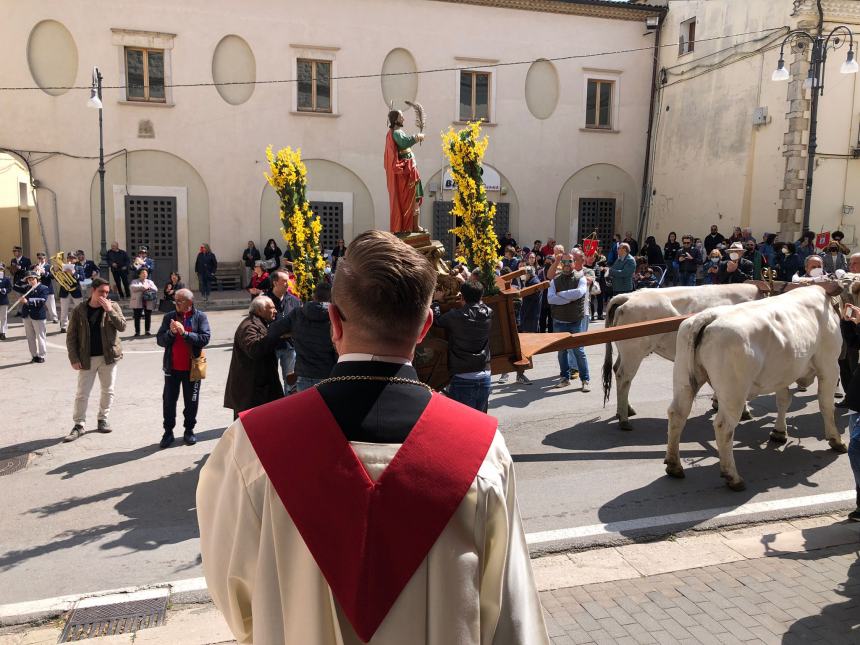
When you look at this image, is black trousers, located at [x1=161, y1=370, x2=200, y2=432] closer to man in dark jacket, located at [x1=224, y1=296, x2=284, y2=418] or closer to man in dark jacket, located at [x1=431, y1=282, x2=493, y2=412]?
man in dark jacket, located at [x1=224, y1=296, x2=284, y2=418]

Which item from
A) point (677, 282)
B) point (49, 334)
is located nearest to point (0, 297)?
point (49, 334)

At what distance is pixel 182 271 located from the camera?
21609mm

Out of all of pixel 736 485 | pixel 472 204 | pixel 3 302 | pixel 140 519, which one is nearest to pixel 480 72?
pixel 3 302

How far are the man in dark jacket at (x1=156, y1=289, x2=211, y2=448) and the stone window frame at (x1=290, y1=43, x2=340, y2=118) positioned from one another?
15.2 meters

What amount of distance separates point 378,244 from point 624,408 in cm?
689

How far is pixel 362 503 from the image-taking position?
172 centimetres

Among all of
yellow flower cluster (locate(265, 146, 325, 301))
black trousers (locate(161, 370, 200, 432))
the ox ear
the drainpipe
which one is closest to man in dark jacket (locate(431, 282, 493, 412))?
yellow flower cluster (locate(265, 146, 325, 301))

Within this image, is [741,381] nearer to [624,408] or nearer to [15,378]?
[624,408]

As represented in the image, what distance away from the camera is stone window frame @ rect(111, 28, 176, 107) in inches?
787

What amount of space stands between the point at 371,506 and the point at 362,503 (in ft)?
0.07

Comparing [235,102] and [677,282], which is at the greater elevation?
[235,102]

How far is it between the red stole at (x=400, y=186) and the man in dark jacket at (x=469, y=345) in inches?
61.8

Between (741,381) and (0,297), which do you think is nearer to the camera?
(741,381)

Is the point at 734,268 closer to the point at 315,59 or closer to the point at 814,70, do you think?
the point at 814,70
